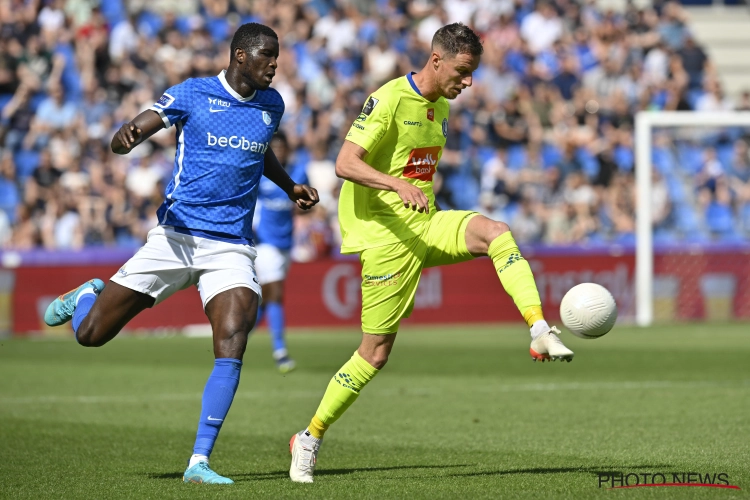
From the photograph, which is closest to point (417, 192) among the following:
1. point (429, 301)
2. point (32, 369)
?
point (32, 369)

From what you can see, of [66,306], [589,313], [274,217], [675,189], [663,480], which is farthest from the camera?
[675,189]

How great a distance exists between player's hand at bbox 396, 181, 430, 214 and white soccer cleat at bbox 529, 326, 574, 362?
3.09 feet

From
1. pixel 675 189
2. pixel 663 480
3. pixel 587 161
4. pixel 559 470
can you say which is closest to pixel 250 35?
pixel 559 470

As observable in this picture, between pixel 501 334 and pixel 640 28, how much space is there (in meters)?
9.58

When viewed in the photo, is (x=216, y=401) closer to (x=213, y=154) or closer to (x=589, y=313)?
(x=213, y=154)

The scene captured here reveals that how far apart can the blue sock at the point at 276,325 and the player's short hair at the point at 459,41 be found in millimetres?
7976

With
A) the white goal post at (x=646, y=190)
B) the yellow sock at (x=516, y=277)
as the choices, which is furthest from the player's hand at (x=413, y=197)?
the white goal post at (x=646, y=190)

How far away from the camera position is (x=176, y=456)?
26.6 ft

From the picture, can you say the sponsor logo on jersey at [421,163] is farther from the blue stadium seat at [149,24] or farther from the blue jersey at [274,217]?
the blue stadium seat at [149,24]

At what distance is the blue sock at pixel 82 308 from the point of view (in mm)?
7414

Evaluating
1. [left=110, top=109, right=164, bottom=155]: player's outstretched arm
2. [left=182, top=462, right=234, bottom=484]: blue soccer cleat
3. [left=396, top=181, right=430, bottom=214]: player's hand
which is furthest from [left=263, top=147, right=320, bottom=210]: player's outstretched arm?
[left=182, top=462, right=234, bottom=484]: blue soccer cleat

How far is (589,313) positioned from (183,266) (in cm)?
235

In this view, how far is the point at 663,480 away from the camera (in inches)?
255

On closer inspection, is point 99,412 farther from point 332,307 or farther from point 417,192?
point 332,307
